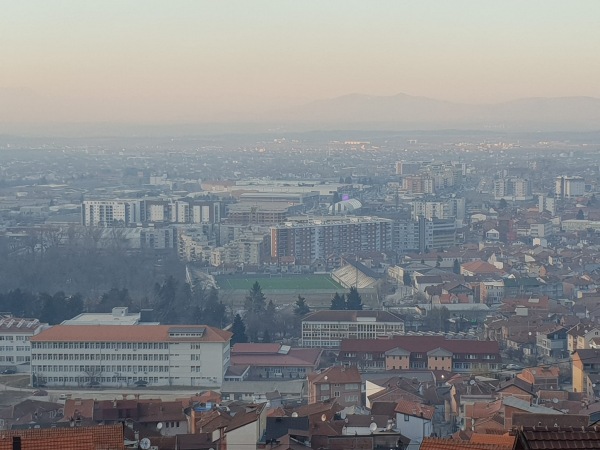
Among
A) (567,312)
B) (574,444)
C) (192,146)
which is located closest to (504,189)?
(567,312)

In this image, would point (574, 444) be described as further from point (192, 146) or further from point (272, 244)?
point (192, 146)

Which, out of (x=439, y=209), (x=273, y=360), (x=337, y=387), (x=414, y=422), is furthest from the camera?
(x=439, y=209)

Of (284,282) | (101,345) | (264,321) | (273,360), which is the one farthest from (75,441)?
(284,282)

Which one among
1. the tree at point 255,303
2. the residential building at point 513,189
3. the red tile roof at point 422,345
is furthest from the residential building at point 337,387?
the residential building at point 513,189

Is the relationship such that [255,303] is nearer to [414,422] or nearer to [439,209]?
[414,422]

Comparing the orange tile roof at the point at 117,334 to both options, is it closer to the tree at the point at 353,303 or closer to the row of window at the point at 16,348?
the row of window at the point at 16,348

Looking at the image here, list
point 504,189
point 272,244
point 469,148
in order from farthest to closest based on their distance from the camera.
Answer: point 469,148
point 504,189
point 272,244
